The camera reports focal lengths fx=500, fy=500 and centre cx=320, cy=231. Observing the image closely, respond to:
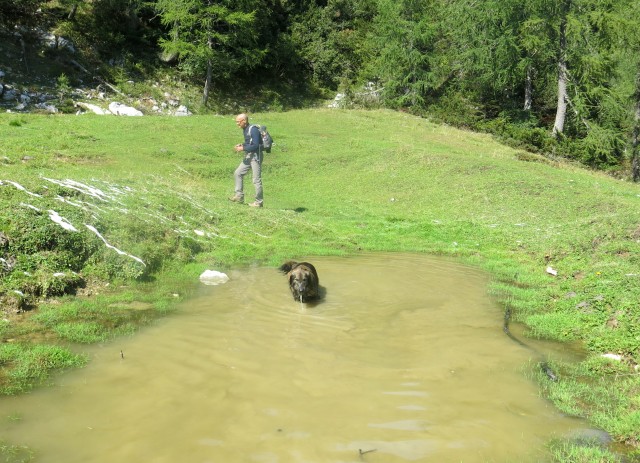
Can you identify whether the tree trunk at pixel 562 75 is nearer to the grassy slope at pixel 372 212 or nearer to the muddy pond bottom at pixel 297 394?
the grassy slope at pixel 372 212

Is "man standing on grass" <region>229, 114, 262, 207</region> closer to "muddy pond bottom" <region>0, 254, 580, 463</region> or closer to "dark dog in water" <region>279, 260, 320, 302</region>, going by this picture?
"dark dog in water" <region>279, 260, 320, 302</region>

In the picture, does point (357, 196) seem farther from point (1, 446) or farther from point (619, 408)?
point (1, 446)

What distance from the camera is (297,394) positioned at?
5434 mm

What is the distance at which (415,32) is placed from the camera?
46.9m

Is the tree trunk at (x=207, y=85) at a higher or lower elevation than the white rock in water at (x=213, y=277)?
higher

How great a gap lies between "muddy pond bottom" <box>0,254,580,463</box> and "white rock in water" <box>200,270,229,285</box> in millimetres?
1089

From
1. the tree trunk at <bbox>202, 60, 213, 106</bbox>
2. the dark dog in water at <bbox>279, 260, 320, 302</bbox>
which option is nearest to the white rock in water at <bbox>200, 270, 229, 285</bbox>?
the dark dog in water at <bbox>279, 260, 320, 302</bbox>

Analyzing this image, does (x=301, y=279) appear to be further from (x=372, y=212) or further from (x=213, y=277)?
(x=372, y=212)

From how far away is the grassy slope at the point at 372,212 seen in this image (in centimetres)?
789

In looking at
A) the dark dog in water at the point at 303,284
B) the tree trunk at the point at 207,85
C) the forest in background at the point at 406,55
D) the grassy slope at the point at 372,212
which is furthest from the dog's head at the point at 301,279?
the tree trunk at the point at 207,85

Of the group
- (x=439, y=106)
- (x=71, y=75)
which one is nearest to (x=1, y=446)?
(x=71, y=75)

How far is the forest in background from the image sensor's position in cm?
3828

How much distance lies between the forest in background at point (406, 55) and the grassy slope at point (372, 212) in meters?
14.2

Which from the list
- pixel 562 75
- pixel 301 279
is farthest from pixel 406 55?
pixel 301 279
